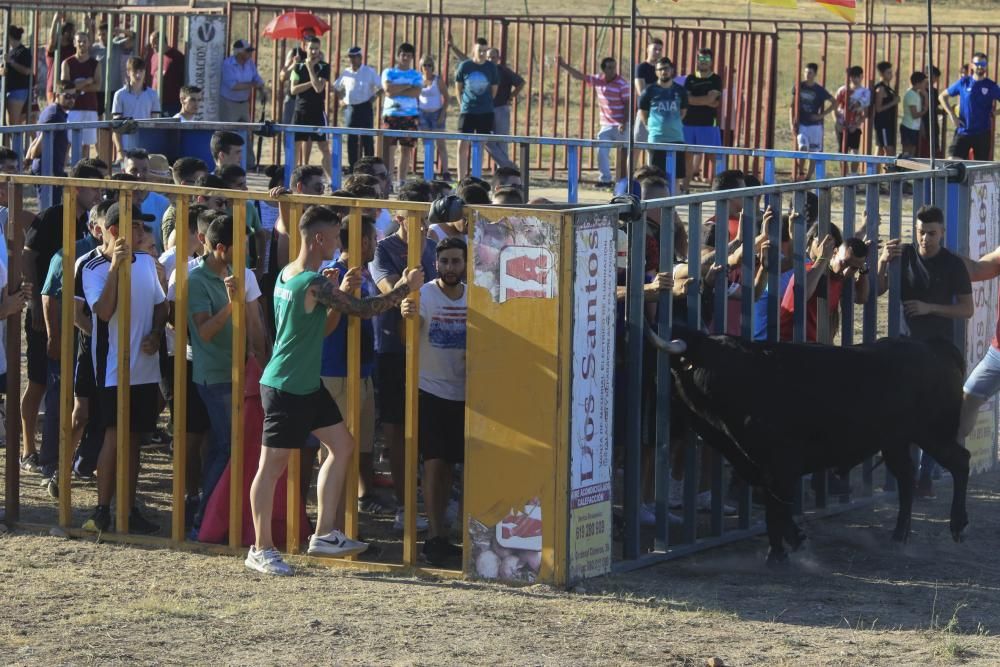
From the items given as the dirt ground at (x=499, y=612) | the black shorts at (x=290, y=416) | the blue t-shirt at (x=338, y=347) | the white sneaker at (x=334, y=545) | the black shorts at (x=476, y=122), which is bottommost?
the dirt ground at (x=499, y=612)

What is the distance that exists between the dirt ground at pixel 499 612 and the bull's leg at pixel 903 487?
13 cm

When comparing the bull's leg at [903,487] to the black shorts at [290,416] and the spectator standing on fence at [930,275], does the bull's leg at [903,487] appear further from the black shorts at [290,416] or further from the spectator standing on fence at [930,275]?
the black shorts at [290,416]

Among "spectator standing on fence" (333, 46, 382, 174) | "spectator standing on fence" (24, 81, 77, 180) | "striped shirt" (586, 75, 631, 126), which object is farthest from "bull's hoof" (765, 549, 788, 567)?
"spectator standing on fence" (333, 46, 382, 174)

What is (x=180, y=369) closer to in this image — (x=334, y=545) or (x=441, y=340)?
(x=334, y=545)

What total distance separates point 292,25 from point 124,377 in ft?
47.5

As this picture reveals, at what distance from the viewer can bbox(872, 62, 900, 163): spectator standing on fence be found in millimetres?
22734

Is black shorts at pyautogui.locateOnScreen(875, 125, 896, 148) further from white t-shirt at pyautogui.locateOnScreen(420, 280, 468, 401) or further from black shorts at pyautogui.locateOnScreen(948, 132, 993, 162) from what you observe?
white t-shirt at pyautogui.locateOnScreen(420, 280, 468, 401)

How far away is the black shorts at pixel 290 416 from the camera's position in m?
7.92

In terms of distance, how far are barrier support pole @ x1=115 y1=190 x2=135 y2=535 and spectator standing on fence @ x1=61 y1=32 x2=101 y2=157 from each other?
11811 mm

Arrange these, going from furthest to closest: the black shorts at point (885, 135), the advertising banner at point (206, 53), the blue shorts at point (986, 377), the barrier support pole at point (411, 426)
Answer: the black shorts at point (885, 135) < the advertising banner at point (206, 53) < the blue shorts at point (986, 377) < the barrier support pole at point (411, 426)

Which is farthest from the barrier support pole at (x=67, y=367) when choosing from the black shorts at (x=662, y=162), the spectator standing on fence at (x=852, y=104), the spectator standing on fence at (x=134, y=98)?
the spectator standing on fence at (x=852, y=104)

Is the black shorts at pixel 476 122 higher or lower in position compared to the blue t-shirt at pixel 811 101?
lower

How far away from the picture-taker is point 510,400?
7820mm

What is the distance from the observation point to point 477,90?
68.4ft
